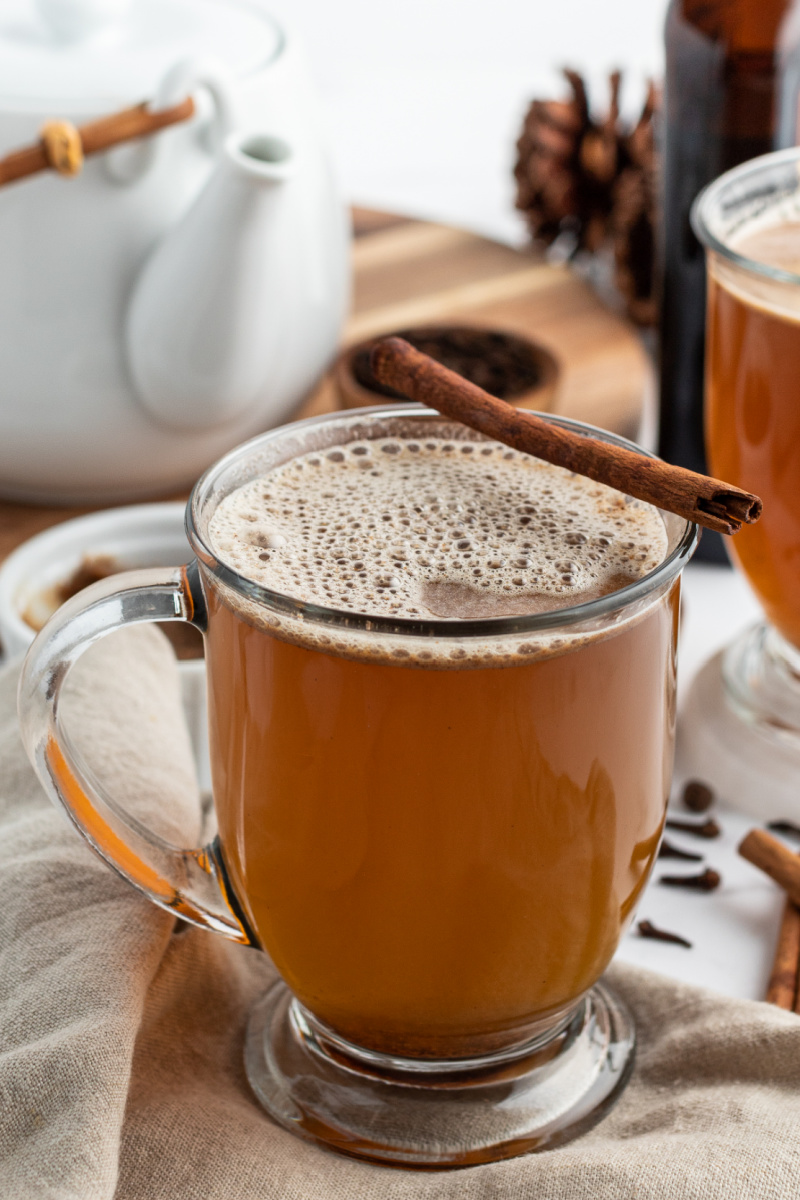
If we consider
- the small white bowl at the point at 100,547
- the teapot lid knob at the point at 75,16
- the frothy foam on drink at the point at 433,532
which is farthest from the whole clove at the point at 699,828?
the teapot lid knob at the point at 75,16

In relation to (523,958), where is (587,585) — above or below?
above

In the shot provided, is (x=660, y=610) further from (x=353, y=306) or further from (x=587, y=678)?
(x=353, y=306)

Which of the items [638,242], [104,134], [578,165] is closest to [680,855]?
[104,134]

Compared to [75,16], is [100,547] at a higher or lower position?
lower

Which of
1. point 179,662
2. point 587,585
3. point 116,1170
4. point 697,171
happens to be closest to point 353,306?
point 697,171

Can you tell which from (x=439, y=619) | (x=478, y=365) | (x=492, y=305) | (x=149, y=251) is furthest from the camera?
(x=492, y=305)

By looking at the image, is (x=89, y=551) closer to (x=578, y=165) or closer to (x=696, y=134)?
(x=696, y=134)

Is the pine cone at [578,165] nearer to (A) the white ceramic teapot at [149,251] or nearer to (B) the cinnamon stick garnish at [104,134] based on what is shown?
(A) the white ceramic teapot at [149,251]
